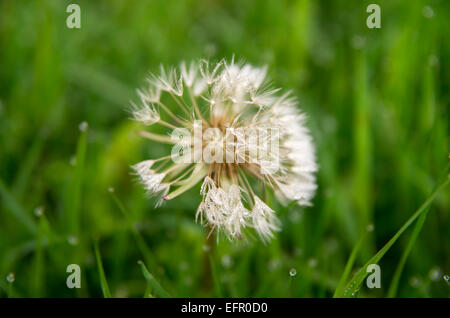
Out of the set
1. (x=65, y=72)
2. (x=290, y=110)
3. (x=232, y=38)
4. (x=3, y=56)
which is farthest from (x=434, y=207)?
(x=3, y=56)

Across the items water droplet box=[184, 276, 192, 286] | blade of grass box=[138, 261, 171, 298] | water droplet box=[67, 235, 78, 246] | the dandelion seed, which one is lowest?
water droplet box=[184, 276, 192, 286]

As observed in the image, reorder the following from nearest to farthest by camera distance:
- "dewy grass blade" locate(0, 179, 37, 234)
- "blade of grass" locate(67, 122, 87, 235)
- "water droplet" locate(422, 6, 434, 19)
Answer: "blade of grass" locate(67, 122, 87, 235) < "dewy grass blade" locate(0, 179, 37, 234) < "water droplet" locate(422, 6, 434, 19)

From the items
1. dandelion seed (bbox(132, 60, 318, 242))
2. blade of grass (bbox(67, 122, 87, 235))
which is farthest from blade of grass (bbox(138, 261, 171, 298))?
blade of grass (bbox(67, 122, 87, 235))

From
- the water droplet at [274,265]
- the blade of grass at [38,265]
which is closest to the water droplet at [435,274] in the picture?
the water droplet at [274,265]

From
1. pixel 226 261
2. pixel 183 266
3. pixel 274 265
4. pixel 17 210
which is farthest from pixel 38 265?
pixel 274 265

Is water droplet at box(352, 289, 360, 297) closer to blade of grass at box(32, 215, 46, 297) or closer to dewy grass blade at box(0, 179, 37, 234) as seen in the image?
blade of grass at box(32, 215, 46, 297)

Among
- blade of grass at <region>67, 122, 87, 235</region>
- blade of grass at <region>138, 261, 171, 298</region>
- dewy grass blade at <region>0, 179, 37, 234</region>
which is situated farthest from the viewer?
dewy grass blade at <region>0, 179, 37, 234</region>
